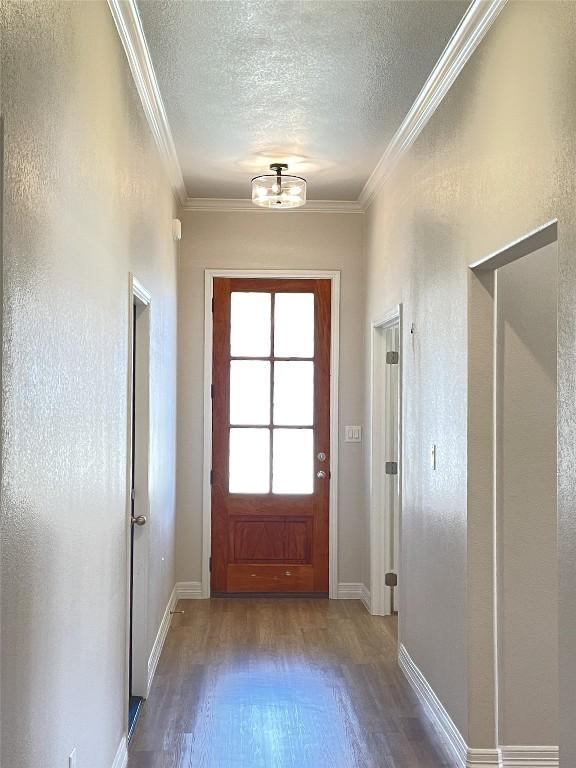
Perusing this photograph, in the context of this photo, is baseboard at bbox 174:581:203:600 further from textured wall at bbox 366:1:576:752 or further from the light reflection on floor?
textured wall at bbox 366:1:576:752

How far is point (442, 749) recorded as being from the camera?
3352 mm

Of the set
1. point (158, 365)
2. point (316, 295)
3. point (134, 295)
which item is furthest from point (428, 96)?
point (316, 295)

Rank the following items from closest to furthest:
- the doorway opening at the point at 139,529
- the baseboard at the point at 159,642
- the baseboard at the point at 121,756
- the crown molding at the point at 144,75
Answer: the crown molding at the point at 144,75
the baseboard at the point at 121,756
the doorway opening at the point at 139,529
the baseboard at the point at 159,642

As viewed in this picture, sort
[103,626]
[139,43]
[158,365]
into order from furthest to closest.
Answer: [158,365], [139,43], [103,626]

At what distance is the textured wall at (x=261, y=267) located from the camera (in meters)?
5.93

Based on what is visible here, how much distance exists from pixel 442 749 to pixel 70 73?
2.83 meters

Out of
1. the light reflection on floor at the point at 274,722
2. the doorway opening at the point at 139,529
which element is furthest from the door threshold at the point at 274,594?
the doorway opening at the point at 139,529

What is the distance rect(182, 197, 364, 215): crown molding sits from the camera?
19.3 ft

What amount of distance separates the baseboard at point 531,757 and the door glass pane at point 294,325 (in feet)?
11.1

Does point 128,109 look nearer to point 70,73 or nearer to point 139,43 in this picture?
point 139,43

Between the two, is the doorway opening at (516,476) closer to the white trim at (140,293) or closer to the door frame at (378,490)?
the white trim at (140,293)

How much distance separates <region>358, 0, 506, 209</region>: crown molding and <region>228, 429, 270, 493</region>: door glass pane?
202cm

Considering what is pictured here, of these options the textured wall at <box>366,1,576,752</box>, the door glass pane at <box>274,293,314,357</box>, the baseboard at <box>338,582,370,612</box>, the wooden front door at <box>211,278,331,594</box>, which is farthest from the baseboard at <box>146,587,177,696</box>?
the door glass pane at <box>274,293,314,357</box>

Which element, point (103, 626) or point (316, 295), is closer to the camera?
point (103, 626)
